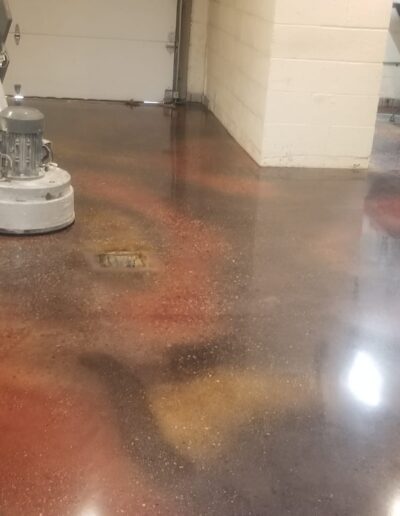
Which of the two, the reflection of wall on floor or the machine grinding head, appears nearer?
the machine grinding head

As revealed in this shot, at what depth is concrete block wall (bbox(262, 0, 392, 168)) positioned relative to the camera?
502 cm

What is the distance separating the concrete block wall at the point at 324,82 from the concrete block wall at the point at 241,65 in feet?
0.37

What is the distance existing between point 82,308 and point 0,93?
1.64m

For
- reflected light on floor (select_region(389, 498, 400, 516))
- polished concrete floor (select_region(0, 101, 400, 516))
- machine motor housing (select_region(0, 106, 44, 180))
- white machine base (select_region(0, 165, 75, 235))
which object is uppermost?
machine motor housing (select_region(0, 106, 44, 180))

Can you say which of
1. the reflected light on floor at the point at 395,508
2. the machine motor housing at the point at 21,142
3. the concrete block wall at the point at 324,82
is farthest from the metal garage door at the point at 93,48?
A: the reflected light on floor at the point at 395,508

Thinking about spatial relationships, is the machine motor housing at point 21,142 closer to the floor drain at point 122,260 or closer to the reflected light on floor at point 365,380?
the floor drain at point 122,260

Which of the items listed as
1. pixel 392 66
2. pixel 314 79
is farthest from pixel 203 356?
pixel 392 66

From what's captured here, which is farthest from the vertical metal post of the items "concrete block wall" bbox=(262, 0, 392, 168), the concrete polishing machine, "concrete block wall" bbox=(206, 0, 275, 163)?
the concrete polishing machine

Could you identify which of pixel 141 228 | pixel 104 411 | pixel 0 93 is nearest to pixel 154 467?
pixel 104 411

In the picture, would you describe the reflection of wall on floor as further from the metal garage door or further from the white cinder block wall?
the white cinder block wall

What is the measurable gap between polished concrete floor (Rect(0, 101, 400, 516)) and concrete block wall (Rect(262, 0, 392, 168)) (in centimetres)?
76

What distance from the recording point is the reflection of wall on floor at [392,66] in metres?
8.15

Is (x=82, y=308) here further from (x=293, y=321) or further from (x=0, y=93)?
(x=0, y=93)

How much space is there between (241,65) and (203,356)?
13.2 ft
